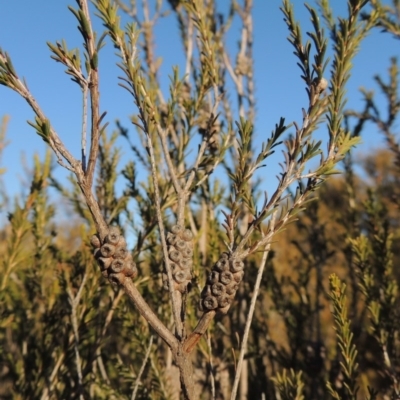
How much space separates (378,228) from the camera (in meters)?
1.31

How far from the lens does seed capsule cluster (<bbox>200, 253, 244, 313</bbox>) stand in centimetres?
63

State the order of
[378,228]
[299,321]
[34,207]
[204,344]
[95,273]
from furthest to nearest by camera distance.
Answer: [34,207], [299,321], [378,228], [95,273], [204,344]

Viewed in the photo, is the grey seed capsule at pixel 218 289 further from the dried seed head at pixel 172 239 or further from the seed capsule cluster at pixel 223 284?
the dried seed head at pixel 172 239

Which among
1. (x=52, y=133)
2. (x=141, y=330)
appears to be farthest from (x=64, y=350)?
(x=52, y=133)

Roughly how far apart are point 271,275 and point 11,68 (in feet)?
3.87

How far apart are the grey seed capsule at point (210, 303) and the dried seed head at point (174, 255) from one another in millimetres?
85

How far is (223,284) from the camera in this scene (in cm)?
63

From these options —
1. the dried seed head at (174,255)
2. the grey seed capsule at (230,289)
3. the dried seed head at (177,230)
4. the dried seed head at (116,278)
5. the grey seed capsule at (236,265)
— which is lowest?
the grey seed capsule at (230,289)

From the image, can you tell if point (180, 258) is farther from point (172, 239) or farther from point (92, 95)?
point (92, 95)

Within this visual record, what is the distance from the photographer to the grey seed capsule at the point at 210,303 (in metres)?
0.63

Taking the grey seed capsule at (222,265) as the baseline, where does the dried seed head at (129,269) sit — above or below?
above

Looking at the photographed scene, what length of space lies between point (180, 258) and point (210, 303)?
92 millimetres

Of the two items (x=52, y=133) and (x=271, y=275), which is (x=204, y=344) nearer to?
(x=271, y=275)

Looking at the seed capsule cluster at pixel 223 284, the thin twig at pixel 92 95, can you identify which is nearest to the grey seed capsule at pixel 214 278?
the seed capsule cluster at pixel 223 284
